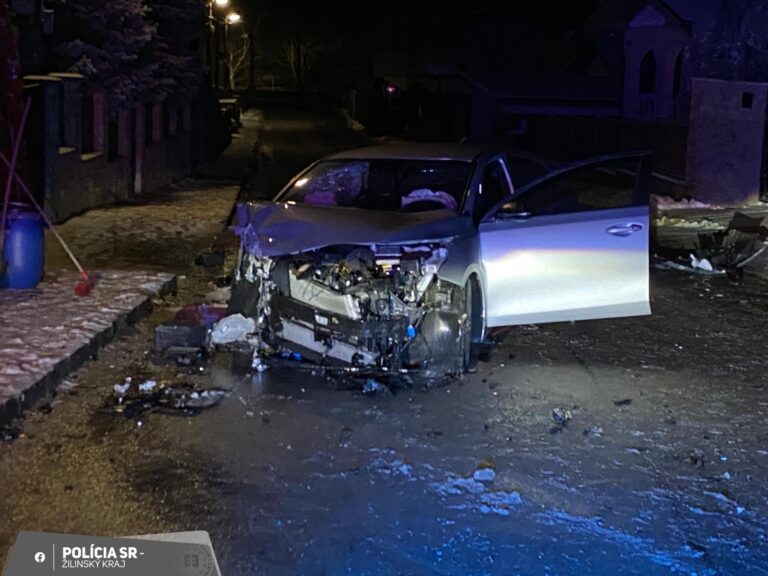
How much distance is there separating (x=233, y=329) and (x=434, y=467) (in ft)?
8.83

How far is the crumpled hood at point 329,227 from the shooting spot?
7.14 metres

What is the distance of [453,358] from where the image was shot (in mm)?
7363

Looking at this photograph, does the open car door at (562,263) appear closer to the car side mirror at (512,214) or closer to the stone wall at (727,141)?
the car side mirror at (512,214)

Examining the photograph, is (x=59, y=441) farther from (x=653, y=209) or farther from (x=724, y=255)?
(x=653, y=209)

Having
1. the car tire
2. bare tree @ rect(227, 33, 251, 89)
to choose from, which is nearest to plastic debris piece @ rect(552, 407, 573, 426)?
the car tire

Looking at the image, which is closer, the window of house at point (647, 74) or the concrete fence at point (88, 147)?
the concrete fence at point (88, 147)

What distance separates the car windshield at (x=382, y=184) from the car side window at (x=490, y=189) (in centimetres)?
18

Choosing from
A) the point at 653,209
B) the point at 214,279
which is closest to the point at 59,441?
the point at 214,279

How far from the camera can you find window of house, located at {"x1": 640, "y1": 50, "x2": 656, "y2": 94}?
97.9 ft

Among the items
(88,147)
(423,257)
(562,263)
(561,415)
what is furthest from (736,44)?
(561,415)

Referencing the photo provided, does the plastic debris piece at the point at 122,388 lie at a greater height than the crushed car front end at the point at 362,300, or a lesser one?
lesser

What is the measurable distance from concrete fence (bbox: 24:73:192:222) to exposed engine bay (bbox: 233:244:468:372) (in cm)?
801

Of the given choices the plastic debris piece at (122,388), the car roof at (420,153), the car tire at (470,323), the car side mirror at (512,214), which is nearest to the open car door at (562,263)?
the car side mirror at (512,214)

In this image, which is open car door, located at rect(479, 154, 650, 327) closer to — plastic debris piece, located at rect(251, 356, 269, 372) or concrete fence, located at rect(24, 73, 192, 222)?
plastic debris piece, located at rect(251, 356, 269, 372)
